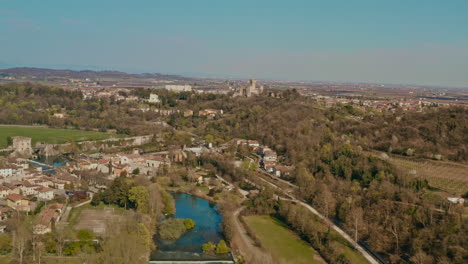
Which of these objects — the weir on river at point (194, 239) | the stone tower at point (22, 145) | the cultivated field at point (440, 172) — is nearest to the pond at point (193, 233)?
the weir on river at point (194, 239)

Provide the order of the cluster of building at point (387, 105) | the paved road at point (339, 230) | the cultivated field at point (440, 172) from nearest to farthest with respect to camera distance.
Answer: the paved road at point (339, 230), the cultivated field at point (440, 172), the cluster of building at point (387, 105)

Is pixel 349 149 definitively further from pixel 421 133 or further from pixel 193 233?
pixel 193 233

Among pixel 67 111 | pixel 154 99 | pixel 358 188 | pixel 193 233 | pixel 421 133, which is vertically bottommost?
pixel 193 233

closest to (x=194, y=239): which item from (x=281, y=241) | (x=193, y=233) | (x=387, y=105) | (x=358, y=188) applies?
(x=193, y=233)

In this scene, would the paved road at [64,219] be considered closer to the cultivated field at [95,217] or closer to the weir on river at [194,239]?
the cultivated field at [95,217]

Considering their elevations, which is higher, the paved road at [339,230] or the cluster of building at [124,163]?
the paved road at [339,230]

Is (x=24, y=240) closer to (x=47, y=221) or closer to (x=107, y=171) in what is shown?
(x=47, y=221)

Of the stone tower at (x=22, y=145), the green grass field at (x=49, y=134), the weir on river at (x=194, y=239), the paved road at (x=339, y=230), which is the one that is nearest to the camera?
the paved road at (x=339, y=230)
